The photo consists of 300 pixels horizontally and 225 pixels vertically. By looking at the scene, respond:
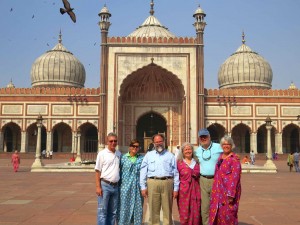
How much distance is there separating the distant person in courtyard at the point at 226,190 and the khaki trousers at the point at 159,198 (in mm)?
559

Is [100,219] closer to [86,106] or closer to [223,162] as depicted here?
[223,162]

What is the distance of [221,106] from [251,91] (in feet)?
8.56

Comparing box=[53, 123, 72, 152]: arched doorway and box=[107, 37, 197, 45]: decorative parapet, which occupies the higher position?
box=[107, 37, 197, 45]: decorative parapet

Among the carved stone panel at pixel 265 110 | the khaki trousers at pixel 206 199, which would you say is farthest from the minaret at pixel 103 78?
the khaki trousers at pixel 206 199

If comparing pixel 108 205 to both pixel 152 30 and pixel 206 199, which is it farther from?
pixel 152 30

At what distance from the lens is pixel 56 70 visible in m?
31.8

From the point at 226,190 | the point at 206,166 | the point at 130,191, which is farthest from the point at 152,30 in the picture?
the point at 226,190

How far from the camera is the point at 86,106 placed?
26.8m

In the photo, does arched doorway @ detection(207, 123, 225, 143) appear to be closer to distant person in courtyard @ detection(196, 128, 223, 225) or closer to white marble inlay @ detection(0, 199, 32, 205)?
white marble inlay @ detection(0, 199, 32, 205)

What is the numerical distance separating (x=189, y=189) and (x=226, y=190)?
56 centimetres

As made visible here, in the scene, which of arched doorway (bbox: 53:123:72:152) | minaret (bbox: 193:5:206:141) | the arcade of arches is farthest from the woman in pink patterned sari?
arched doorway (bbox: 53:123:72:152)

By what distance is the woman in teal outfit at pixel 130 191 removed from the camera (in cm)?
419

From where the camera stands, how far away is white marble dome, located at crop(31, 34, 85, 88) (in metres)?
31.7

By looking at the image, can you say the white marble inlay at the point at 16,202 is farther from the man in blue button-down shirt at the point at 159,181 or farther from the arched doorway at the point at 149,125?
the arched doorway at the point at 149,125
